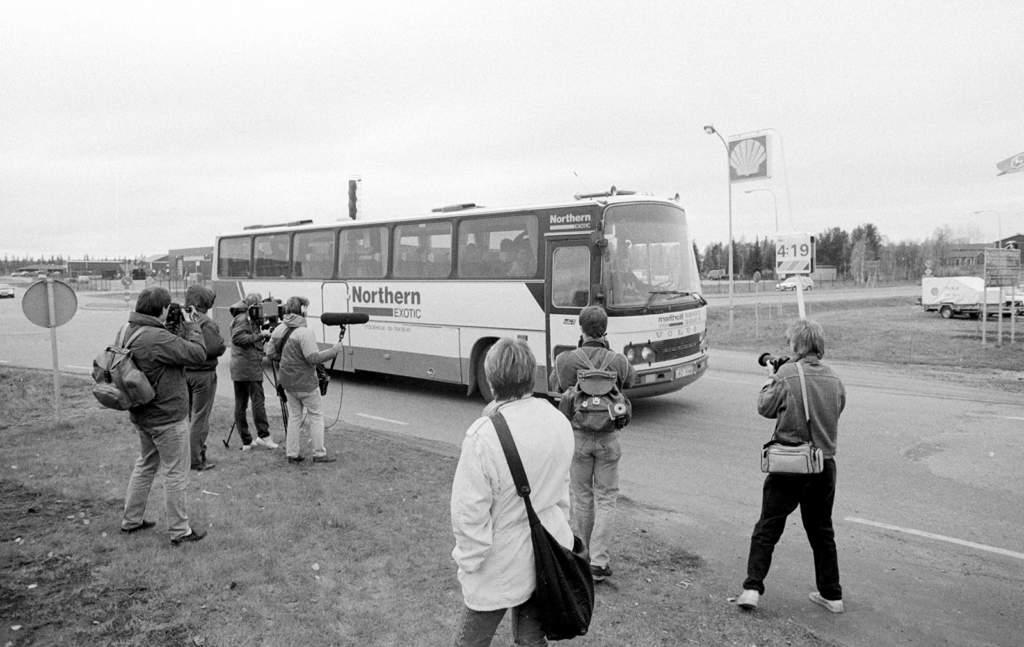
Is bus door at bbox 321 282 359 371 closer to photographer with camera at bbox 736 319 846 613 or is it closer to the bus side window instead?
the bus side window

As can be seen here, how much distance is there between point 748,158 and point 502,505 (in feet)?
67.3

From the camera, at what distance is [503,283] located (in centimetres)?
1148

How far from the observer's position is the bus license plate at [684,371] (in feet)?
34.6

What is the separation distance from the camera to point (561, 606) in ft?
9.36

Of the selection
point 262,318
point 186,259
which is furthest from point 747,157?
point 186,259

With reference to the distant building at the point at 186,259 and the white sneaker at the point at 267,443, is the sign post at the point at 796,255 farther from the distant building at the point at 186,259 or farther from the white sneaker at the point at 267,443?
the distant building at the point at 186,259

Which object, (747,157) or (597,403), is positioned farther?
(747,157)

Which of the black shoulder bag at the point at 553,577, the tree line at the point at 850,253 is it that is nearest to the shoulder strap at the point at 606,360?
the black shoulder bag at the point at 553,577

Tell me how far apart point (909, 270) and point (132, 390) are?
122 meters

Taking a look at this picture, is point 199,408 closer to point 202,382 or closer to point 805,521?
point 202,382

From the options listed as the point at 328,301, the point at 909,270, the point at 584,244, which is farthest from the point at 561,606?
the point at 909,270

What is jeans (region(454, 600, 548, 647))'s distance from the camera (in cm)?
293

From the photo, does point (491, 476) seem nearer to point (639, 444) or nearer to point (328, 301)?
point (639, 444)

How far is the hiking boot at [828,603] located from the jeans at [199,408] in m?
5.86
